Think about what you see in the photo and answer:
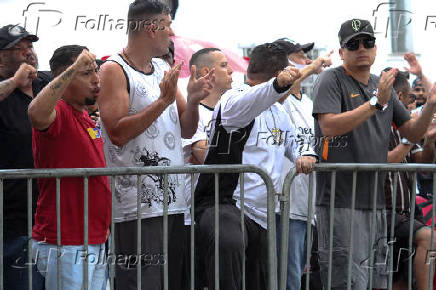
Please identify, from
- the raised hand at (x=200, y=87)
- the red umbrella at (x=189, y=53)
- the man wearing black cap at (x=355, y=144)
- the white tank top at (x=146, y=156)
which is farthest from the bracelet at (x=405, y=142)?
the red umbrella at (x=189, y=53)

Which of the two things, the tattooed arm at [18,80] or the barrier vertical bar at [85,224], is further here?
the tattooed arm at [18,80]

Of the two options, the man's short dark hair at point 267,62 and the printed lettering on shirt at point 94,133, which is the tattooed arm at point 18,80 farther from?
the man's short dark hair at point 267,62

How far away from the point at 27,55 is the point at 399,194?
296 centimetres

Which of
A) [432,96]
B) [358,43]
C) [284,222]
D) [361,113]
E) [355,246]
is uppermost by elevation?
[358,43]

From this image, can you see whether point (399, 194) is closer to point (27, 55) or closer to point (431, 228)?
point (431, 228)

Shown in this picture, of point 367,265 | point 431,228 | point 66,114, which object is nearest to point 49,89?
point 66,114

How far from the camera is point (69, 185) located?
429 centimetres

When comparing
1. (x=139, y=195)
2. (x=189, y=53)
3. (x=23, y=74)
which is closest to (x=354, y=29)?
(x=139, y=195)

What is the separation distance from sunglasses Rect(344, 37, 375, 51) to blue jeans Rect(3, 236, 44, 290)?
8.60 feet

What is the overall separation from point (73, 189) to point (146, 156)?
21.4 inches

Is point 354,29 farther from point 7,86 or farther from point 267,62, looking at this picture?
point 7,86

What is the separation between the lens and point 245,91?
4.74 meters

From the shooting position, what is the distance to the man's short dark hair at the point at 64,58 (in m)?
4.56

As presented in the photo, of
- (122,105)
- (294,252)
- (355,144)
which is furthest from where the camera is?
(294,252)
